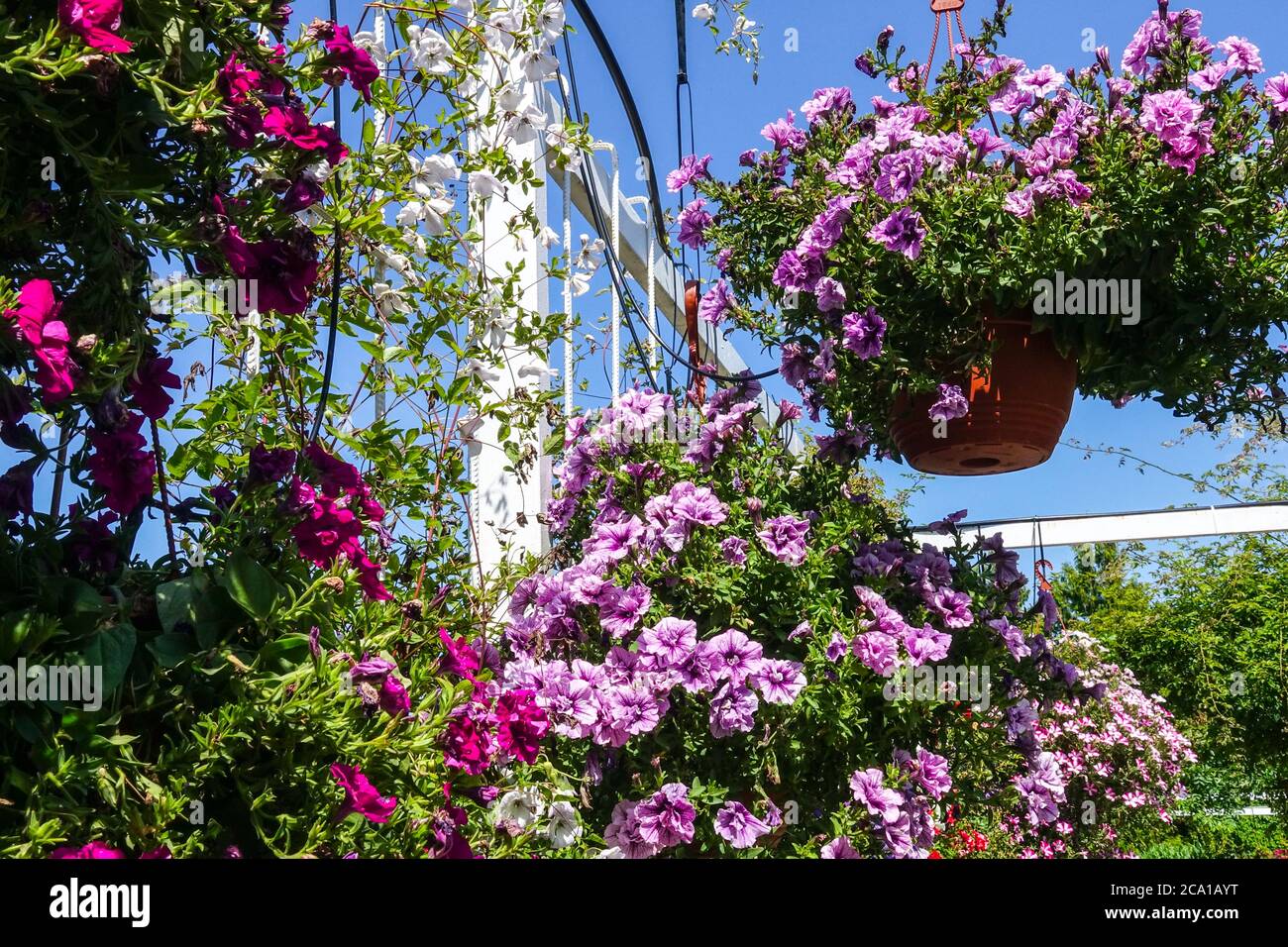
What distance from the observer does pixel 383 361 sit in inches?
64.5

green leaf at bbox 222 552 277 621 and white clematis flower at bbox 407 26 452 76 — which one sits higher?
white clematis flower at bbox 407 26 452 76

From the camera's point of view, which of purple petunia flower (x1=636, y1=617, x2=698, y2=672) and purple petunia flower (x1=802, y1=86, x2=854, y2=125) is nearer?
purple petunia flower (x1=636, y1=617, x2=698, y2=672)

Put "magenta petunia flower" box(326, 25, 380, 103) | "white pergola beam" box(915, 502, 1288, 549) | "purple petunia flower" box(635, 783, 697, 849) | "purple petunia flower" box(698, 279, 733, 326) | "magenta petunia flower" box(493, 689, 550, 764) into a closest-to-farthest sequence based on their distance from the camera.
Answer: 1. "magenta petunia flower" box(326, 25, 380, 103)
2. "magenta petunia flower" box(493, 689, 550, 764)
3. "purple petunia flower" box(635, 783, 697, 849)
4. "purple petunia flower" box(698, 279, 733, 326)
5. "white pergola beam" box(915, 502, 1288, 549)

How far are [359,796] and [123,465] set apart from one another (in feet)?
1.32

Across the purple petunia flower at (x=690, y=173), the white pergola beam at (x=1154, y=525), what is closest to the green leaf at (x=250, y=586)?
the purple petunia flower at (x=690, y=173)

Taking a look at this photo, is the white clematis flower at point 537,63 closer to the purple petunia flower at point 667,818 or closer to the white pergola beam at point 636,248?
the white pergola beam at point 636,248

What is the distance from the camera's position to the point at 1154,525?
8.21 m

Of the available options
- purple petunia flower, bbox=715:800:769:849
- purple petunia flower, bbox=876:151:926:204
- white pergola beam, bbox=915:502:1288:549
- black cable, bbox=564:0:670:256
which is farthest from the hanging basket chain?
white pergola beam, bbox=915:502:1288:549

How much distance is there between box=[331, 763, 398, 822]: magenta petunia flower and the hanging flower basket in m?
1.17

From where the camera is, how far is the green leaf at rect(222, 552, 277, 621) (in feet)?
3.36

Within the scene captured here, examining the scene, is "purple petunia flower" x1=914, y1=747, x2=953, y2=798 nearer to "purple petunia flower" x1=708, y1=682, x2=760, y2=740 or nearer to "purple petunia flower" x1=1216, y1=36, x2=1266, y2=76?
"purple petunia flower" x1=708, y1=682, x2=760, y2=740

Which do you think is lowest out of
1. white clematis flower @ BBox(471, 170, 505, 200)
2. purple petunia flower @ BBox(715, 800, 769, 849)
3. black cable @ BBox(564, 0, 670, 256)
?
purple petunia flower @ BBox(715, 800, 769, 849)

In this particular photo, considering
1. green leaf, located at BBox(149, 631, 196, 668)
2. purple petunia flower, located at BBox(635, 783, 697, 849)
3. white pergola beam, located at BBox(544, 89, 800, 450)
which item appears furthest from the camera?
white pergola beam, located at BBox(544, 89, 800, 450)
